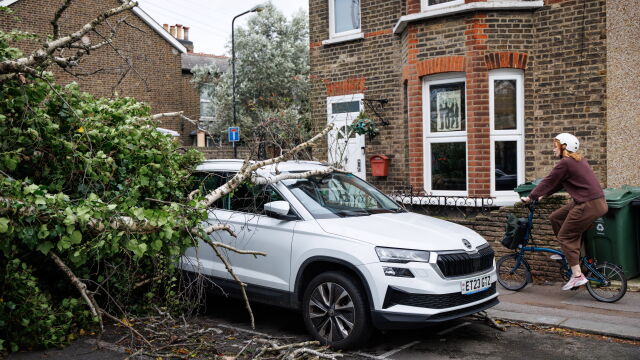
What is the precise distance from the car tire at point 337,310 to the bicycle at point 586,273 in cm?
343

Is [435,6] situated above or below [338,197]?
above

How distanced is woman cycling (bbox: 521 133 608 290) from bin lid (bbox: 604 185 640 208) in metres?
0.57

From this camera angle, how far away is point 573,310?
23.4 feet

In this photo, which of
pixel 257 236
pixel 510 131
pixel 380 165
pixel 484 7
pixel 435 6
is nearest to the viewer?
pixel 257 236

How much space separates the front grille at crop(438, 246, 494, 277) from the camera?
5500mm

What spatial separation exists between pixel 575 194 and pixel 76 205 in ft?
18.7

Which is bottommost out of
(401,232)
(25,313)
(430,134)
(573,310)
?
(573,310)

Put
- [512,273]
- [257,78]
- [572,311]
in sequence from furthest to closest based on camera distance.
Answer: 1. [257,78]
2. [512,273]
3. [572,311]

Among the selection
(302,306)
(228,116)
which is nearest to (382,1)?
(302,306)

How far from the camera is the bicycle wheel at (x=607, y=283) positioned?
736cm

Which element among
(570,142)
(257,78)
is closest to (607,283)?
(570,142)

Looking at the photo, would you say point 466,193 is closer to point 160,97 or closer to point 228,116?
point 228,116

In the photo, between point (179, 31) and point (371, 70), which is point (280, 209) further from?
point (179, 31)

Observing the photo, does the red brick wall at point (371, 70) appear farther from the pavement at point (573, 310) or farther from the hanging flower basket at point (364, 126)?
the pavement at point (573, 310)
